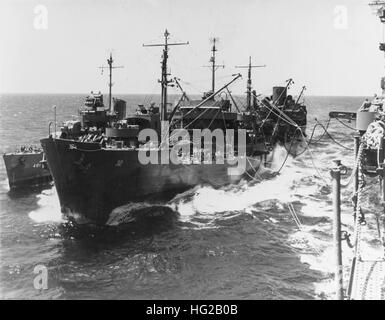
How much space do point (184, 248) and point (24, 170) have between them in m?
21.4

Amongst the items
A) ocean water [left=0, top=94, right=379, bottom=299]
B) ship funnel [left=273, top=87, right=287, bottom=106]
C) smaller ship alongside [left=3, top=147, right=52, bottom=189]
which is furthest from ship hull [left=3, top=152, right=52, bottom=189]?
ship funnel [left=273, top=87, right=287, bottom=106]

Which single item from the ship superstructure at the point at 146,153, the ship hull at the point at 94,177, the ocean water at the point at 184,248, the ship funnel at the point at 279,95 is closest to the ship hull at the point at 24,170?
the ocean water at the point at 184,248

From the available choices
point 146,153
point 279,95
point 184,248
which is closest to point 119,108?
point 146,153

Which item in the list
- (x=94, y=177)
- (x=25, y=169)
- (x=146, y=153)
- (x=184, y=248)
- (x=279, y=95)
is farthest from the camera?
(x=279, y=95)

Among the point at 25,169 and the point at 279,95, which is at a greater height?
the point at 279,95

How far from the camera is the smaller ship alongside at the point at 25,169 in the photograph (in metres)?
37.6

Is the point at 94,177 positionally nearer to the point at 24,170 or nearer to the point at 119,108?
the point at 24,170

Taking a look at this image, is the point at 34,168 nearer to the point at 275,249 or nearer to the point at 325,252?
the point at 275,249

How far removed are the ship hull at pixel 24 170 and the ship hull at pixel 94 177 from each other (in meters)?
9.94

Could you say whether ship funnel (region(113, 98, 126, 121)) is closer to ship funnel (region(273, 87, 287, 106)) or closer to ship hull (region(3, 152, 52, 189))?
ship hull (region(3, 152, 52, 189))

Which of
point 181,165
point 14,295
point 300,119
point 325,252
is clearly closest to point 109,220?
point 181,165

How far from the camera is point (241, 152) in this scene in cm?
3859

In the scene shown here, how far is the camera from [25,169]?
3884 centimetres

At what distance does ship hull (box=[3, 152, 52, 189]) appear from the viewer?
3759cm
